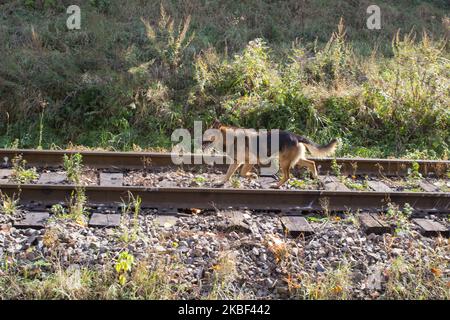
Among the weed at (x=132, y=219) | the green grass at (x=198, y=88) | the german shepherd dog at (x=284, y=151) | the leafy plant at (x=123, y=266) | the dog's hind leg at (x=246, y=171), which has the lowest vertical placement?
the leafy plant at (x=123, y=266)

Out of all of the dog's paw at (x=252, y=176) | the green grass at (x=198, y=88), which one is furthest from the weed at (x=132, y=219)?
the green grass at (x=198, y=88)

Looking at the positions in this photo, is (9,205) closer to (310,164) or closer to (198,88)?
(310,164)

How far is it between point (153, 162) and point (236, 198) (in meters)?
2.05

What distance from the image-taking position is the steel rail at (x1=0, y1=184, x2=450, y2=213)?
6816 mm

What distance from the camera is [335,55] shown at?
1236 cm

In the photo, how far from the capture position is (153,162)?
8.60 metres

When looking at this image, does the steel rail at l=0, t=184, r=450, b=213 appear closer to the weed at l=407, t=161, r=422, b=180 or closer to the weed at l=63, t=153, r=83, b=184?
the weed at l=63, t=153, r=83, b=184

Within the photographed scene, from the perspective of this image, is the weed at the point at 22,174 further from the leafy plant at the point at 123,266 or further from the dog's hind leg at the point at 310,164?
the dog's hind leg at the point at 310,164

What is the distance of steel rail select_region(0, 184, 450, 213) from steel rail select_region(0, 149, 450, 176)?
1442mm

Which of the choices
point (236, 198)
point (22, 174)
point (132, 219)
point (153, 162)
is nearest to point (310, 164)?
point (236, 198)

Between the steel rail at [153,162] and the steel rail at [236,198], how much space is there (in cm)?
144

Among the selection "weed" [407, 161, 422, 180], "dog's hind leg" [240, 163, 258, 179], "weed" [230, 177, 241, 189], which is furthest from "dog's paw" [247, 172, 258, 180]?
"weed" [407, 161, 422, 180]

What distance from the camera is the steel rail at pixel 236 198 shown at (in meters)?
6.82
